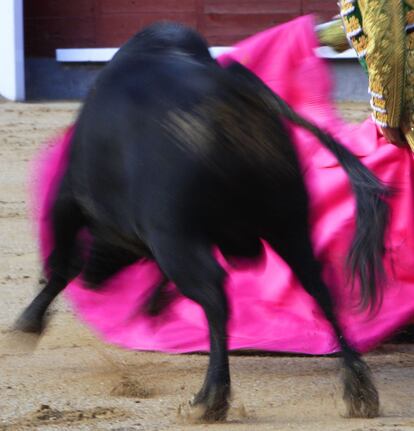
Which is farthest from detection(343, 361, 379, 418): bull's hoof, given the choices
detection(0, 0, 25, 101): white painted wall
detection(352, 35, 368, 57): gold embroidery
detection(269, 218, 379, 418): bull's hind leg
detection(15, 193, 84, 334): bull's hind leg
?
detection(0, 0, 25, 101): white painted wall

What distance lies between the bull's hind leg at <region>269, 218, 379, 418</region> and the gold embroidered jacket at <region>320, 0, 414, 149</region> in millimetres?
605

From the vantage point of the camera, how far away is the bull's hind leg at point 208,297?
2.28 metres

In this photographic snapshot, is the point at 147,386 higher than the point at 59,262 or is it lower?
lower

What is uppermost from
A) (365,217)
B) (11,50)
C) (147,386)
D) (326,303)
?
(365,217)

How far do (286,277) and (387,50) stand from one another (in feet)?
2.53

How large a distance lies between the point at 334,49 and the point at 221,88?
3.61 feet

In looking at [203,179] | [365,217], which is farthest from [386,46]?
[203,179]

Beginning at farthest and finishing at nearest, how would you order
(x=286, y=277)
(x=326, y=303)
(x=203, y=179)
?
(x=286, y=277), (x=326, y=303), (x=203, y=179)

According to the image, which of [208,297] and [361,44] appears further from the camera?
[361,44]

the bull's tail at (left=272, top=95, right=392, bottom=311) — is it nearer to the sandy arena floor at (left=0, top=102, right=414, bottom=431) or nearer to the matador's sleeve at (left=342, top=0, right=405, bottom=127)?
the sandy arena floor at (left=0, top=102, right=414, bottom=431)

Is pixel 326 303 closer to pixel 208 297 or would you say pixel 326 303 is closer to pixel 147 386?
pixel 208 297

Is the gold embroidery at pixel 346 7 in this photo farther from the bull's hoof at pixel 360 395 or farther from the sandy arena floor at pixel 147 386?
the bull's hoof at pixel 360 395

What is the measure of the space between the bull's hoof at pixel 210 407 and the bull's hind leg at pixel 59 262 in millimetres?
633

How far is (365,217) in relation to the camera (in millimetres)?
2539
